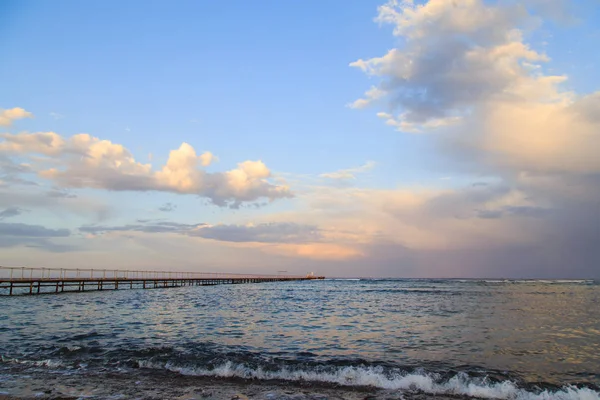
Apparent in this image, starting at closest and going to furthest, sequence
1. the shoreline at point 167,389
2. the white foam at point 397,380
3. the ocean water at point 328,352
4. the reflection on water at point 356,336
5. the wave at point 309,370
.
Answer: the shoreline at point 167,389, the white foam at point 397,380, the wave at point 309,370, the ocean water at point 328,352, the reflection on water at point 356,336

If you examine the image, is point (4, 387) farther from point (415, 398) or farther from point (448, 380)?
point (448, 380)

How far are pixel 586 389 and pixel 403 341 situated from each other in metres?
7.53

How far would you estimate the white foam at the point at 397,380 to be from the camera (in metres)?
10.1

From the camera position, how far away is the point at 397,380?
10914 millimetres

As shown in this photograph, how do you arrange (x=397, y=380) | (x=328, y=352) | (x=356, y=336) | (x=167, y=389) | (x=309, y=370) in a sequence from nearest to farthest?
(x=167, y=389) → (x=397, y=380) → (x=309, y=370) → (x=328, y=352) → (x=356, y=336)

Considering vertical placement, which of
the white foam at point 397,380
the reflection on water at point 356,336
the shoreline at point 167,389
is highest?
the shoreline at point 167,389

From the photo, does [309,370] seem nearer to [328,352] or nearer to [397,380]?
[397,380]

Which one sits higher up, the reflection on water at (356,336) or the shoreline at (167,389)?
the shoreline at (167,389)

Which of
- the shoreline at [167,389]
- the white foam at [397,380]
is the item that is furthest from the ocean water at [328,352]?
the shoreline at [167,389]

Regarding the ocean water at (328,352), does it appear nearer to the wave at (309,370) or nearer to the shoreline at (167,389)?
the wave at (309,370)

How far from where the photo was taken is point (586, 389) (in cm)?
1038

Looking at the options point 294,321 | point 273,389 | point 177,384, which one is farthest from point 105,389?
point 294,321

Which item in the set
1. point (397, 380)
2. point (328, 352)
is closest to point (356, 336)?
point (328, 352)

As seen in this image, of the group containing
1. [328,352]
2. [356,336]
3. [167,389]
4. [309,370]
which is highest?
[167,389]
